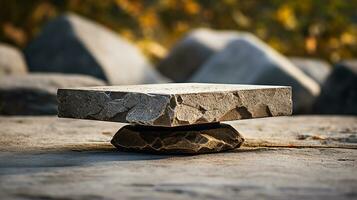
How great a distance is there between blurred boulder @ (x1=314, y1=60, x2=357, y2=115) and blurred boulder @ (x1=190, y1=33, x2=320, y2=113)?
42 centimetres

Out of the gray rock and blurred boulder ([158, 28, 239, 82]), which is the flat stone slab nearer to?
the gray rock

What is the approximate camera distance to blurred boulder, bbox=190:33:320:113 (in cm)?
745

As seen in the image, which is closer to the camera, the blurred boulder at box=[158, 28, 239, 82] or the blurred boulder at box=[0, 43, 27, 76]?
the blurred boulder at box=[0, 43, 27, 76]

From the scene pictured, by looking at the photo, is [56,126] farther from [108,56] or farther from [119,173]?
[108,56]

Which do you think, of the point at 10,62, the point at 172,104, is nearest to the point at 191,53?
the point at 10,62

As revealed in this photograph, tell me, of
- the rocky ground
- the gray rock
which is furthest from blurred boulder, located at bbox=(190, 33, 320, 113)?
the gray rock

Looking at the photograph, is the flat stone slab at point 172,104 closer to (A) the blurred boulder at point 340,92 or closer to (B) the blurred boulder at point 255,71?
(A) the blurred boulder at point 340,92

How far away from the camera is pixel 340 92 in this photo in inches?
273

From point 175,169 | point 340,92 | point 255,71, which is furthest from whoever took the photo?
point 255,71

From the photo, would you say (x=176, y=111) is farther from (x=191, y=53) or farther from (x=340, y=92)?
(x=191, y=53)

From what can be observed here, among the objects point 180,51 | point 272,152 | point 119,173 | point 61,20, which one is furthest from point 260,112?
point 180,51

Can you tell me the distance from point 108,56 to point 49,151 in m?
4.33

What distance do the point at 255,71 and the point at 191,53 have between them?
5.57 ft

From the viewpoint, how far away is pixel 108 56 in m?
7.99
